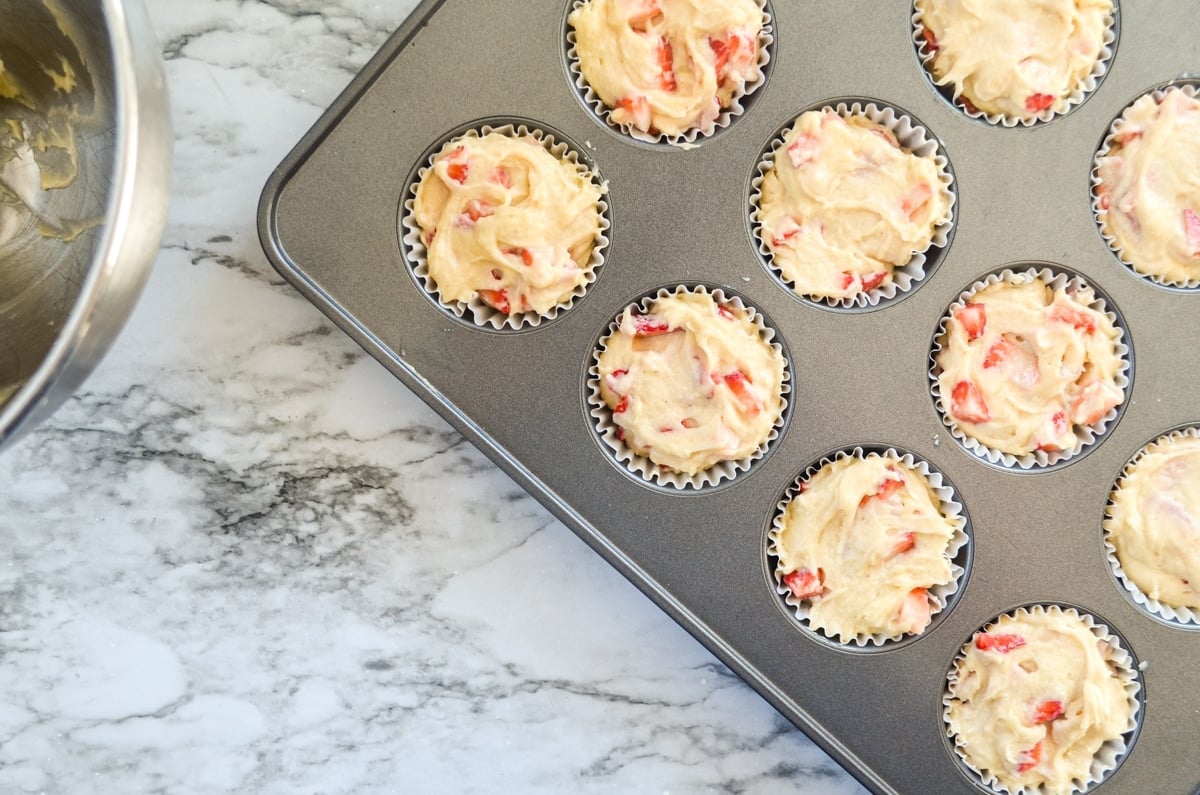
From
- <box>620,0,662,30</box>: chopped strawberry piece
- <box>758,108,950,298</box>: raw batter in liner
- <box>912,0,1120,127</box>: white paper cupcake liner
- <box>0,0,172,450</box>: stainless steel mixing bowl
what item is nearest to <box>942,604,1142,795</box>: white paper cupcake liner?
<box>758,108,950,298</box>: raw batter in liner

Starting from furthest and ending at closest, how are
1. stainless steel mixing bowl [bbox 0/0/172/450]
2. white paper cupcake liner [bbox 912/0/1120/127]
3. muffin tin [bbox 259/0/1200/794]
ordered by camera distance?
white paper cupcake liner [bbox 912/0/1120/127] → muffin tin [bbox 259/0/1200/794] → stainless steel mixing bowl [bbox 0/0/172/450]

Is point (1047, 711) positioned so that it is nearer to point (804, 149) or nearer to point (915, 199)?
point (915, 199)

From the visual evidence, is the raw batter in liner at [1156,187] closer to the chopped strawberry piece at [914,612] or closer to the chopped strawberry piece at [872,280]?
the chopped strawberry piece at [872,280]

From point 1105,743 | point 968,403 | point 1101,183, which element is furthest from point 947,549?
point 1101,183

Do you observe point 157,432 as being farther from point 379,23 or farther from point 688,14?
point 688,14

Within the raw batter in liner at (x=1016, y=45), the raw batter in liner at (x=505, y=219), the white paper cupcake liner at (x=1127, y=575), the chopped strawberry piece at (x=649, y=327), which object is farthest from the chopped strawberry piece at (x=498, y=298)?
the white paper cupcake liner at (x=1127, y=575)

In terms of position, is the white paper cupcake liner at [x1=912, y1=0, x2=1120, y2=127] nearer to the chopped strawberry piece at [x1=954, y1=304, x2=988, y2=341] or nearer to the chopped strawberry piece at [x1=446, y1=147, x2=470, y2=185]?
the chopped strawberry piece at [x1=954, y1=304, x2=988, y2=341]
